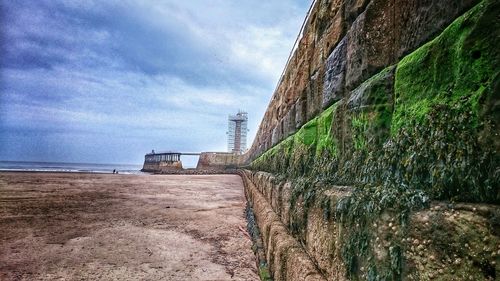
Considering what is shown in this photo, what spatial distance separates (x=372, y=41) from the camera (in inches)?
56.1

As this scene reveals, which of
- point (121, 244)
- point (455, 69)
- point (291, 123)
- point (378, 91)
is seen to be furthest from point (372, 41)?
point (121, 244)

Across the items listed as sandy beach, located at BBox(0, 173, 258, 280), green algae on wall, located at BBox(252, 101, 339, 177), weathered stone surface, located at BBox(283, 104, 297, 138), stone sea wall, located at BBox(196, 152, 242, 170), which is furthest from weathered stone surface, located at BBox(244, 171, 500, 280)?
stone sea wall, located at BBox(196, 152, 242, 170)

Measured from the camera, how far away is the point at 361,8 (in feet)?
5.20

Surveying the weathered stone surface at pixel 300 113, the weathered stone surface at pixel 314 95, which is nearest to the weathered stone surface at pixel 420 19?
the weathered stone surface at pixel 314 95

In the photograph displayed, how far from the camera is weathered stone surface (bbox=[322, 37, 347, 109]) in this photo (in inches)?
69.9

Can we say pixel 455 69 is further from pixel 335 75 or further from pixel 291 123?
pixel 291 123

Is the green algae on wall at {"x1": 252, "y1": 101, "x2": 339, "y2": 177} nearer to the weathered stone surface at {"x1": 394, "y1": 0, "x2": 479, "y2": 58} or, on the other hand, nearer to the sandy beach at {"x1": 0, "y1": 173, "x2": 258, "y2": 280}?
the weathered stone surface at {"x1": 394, "y1": 0, "x2": 479, "y2": 58}

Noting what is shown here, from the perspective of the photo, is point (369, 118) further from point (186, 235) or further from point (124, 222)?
point (124, 222)

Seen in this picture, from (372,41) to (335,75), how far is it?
47cm

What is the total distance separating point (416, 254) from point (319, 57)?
1.95m

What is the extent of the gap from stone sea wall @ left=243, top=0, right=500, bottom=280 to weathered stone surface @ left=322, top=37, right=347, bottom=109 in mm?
17

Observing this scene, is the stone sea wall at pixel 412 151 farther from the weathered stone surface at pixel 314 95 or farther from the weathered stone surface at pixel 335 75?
the weathered stone surface at pixel 314 95

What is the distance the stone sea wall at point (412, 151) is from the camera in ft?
2.27

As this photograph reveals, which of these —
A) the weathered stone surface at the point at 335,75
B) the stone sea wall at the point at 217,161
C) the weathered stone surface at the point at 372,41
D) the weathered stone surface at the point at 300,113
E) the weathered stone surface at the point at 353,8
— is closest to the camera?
the weathered stone surface at the point at 372,41
